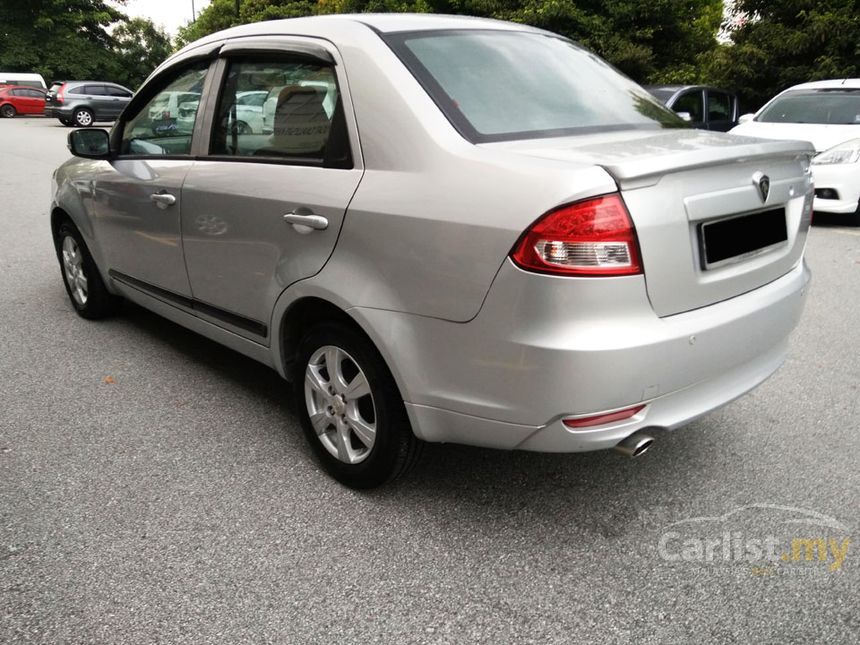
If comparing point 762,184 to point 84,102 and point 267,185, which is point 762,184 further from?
point 84,102

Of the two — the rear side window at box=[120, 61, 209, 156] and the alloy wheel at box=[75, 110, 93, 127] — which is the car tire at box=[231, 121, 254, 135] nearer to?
the rear side window at box=[120, 61, 209, 156]

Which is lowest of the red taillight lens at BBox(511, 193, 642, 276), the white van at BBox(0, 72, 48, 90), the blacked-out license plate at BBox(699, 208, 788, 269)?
the blacked-out license plate at BBox(699, 208, 788, 269)

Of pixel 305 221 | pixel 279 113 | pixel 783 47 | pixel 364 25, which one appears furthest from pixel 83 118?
pixel 305 221

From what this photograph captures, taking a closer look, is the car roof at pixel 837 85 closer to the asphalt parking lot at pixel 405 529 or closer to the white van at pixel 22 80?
the asphalt parking lot at pixel 405 529

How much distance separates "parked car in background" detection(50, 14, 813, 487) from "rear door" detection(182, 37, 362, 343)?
0.04ft

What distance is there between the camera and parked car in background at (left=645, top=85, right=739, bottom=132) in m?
11.3

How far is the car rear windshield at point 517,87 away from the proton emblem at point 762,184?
1.75ft

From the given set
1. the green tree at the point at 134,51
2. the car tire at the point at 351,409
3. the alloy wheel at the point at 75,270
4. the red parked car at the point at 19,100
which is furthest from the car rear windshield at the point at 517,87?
the green tree at the point at 134,51

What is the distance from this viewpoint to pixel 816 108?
30.2ft

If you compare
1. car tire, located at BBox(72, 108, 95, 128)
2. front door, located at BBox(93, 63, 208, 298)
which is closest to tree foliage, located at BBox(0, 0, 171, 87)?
car tire, located at BBox(72, 108, 95, 128)

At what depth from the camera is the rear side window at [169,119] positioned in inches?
141

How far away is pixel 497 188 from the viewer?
2.21 metres

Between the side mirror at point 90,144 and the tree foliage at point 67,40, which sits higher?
the tree foliage at point 67,40

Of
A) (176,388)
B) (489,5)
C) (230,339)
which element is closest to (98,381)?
(176,388)
